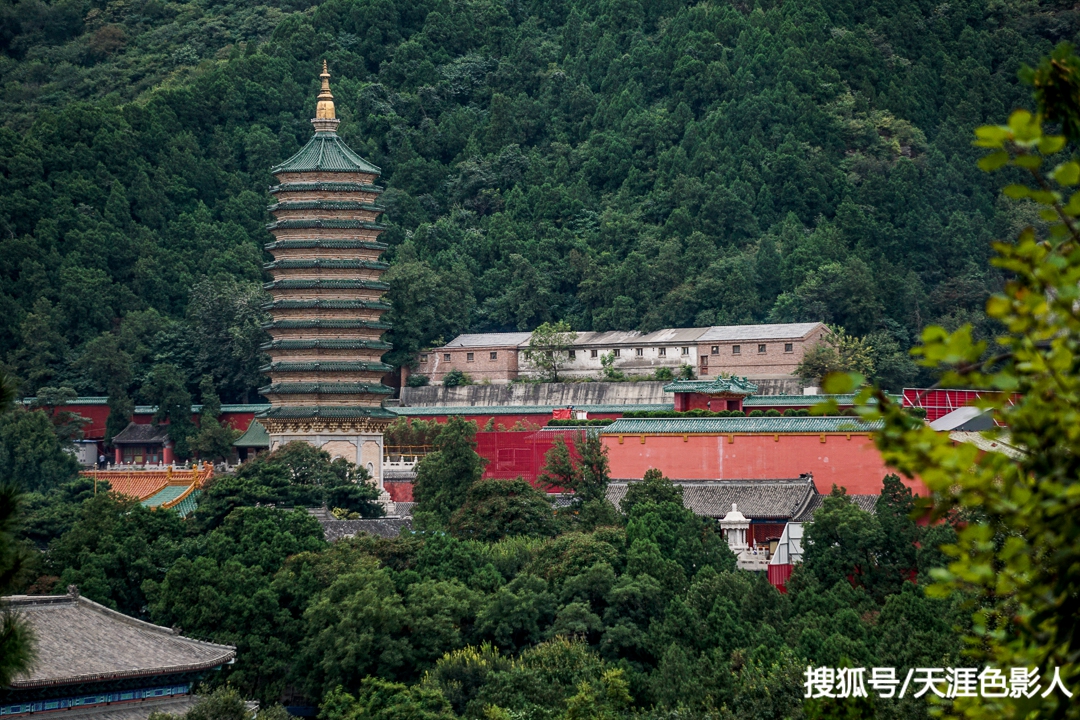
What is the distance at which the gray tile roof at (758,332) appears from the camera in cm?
5059

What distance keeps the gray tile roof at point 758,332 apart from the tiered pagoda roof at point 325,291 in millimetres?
10725

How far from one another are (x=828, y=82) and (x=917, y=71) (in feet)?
→ 15.3

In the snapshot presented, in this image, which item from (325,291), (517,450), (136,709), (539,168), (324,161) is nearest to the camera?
(136,709)

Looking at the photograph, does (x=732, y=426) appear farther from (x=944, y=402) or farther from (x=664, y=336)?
(x=664, y=336)

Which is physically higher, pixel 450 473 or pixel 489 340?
pixel 489 340

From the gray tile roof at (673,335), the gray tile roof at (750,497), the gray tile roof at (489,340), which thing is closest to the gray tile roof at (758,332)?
the gray tile roof at (673,335)

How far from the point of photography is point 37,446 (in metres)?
47.3

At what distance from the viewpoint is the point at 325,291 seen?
46812 millimetres

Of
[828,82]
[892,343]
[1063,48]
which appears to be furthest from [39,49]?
[1063,48]

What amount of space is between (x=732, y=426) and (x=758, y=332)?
1498cm

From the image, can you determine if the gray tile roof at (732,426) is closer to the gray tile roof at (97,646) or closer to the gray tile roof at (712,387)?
the gray tile roof at (712,387)

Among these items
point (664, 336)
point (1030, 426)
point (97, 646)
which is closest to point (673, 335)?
point (664, 336)

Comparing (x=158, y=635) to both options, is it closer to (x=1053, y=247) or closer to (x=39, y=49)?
(x=1053, y=247)

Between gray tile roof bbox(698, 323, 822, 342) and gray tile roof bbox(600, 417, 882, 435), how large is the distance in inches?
493
